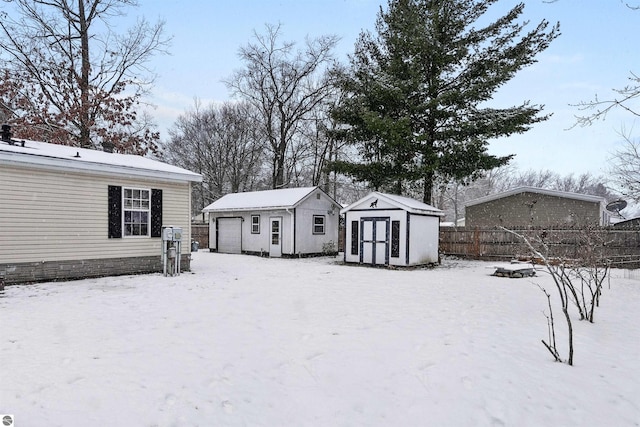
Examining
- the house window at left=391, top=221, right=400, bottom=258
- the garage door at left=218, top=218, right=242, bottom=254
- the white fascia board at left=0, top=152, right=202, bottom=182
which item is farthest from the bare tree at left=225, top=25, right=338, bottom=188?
the white fascia board at left=0, top=152, right=202, bottom=182

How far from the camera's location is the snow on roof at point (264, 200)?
17672 mm

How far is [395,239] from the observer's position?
45.8 ft

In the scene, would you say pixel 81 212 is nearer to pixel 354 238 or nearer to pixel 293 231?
pixel 293 231

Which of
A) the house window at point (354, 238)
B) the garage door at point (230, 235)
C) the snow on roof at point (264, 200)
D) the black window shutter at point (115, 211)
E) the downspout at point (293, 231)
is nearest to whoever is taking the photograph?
the black window shutter at point (115, 211)

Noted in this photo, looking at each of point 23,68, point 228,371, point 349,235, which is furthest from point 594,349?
point 23,68

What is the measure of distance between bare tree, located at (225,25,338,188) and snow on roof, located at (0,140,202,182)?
16.4 metres

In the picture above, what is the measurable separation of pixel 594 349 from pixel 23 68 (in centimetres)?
2454

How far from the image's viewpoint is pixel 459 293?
879 cm

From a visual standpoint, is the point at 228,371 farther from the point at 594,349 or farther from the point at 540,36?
the point at 540,36

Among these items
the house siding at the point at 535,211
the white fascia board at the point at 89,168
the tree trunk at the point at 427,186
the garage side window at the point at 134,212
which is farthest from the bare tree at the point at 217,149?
the garage side window at the point at 134,212

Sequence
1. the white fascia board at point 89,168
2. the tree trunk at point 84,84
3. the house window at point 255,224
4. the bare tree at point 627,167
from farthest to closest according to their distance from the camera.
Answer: the tree trunk at point 84,84 → the house window at point 255,224 → the bare tree at point 627,167 → the white fascia board at point 89,168

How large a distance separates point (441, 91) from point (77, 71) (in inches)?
730

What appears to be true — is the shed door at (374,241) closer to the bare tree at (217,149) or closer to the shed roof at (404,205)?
the shed roof at (404,205)

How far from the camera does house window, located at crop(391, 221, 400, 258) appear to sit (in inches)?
546
